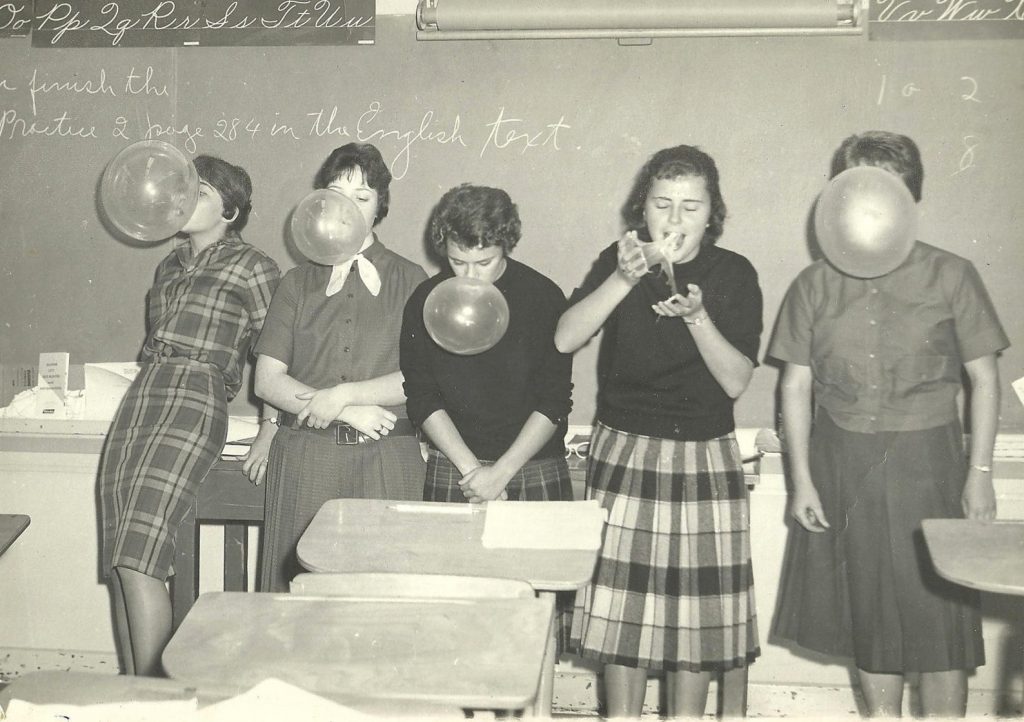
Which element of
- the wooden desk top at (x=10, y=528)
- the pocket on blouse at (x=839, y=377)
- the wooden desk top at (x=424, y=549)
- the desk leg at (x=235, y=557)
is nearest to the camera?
the wooden desk top at (x=424, y=549)

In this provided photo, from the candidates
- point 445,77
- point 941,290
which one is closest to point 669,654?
point 941,290

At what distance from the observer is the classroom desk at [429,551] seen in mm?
1711

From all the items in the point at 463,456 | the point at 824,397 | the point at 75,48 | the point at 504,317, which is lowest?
the point at 463,456

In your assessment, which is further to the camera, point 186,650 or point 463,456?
point 463,456

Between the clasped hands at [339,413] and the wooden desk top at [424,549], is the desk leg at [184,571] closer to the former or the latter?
the clasped hands at [339,413]

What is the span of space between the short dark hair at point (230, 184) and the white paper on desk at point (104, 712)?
1.51 m

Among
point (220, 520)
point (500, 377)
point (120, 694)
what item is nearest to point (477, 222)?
point (500, 377)

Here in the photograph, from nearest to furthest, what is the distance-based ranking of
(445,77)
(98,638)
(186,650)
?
(186,650) → (445,77) → (98,638)

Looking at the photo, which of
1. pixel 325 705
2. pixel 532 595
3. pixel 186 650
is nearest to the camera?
pixel 325 705

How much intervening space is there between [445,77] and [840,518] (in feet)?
4.87

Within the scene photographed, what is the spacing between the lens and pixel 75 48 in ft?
9.25

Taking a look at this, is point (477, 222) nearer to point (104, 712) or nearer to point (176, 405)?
point (176, 405)

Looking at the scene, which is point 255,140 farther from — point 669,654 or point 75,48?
point 669,654

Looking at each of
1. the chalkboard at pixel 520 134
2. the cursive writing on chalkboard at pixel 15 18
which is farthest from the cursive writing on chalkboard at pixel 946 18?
the cursive writing on chalkboard at pixel 15 18
